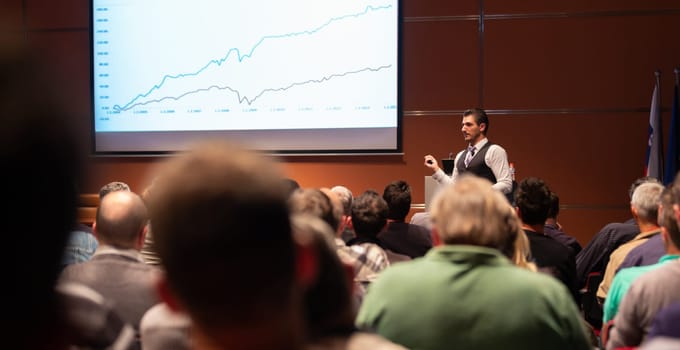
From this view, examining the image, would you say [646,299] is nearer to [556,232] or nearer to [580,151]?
[556,232]

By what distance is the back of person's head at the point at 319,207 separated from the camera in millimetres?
2402

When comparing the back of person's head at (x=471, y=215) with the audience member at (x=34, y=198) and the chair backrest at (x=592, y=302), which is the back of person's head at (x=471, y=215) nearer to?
the audience member at (x=34, y=198)

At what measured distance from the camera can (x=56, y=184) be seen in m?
0.48

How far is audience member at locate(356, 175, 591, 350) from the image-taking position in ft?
6.03

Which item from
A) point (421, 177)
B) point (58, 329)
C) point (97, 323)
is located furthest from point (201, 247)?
point (421, 177)

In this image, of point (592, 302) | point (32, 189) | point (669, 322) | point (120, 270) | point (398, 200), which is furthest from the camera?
point (398, 200)

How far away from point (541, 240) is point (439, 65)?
3.80m

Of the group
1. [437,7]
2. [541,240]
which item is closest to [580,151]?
[437,7]

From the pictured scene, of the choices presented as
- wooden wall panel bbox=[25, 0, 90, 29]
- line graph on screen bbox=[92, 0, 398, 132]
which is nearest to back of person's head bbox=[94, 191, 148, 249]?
line graph on screen bbox=[92, 0, 398, 132]

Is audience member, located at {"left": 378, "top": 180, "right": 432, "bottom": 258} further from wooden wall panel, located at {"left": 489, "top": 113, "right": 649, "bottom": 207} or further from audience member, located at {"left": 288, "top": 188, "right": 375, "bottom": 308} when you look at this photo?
wooden wall panel, located at {"left": 489, "top": 113, "right": 649, "bottom": 207}

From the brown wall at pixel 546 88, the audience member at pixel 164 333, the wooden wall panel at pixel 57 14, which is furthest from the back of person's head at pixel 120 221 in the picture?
the wooden wall panel at pixel 57 14

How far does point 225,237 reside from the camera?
657 mm

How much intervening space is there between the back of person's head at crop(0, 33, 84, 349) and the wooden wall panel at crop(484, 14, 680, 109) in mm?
6503

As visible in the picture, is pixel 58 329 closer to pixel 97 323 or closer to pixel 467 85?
pixel 97 323
